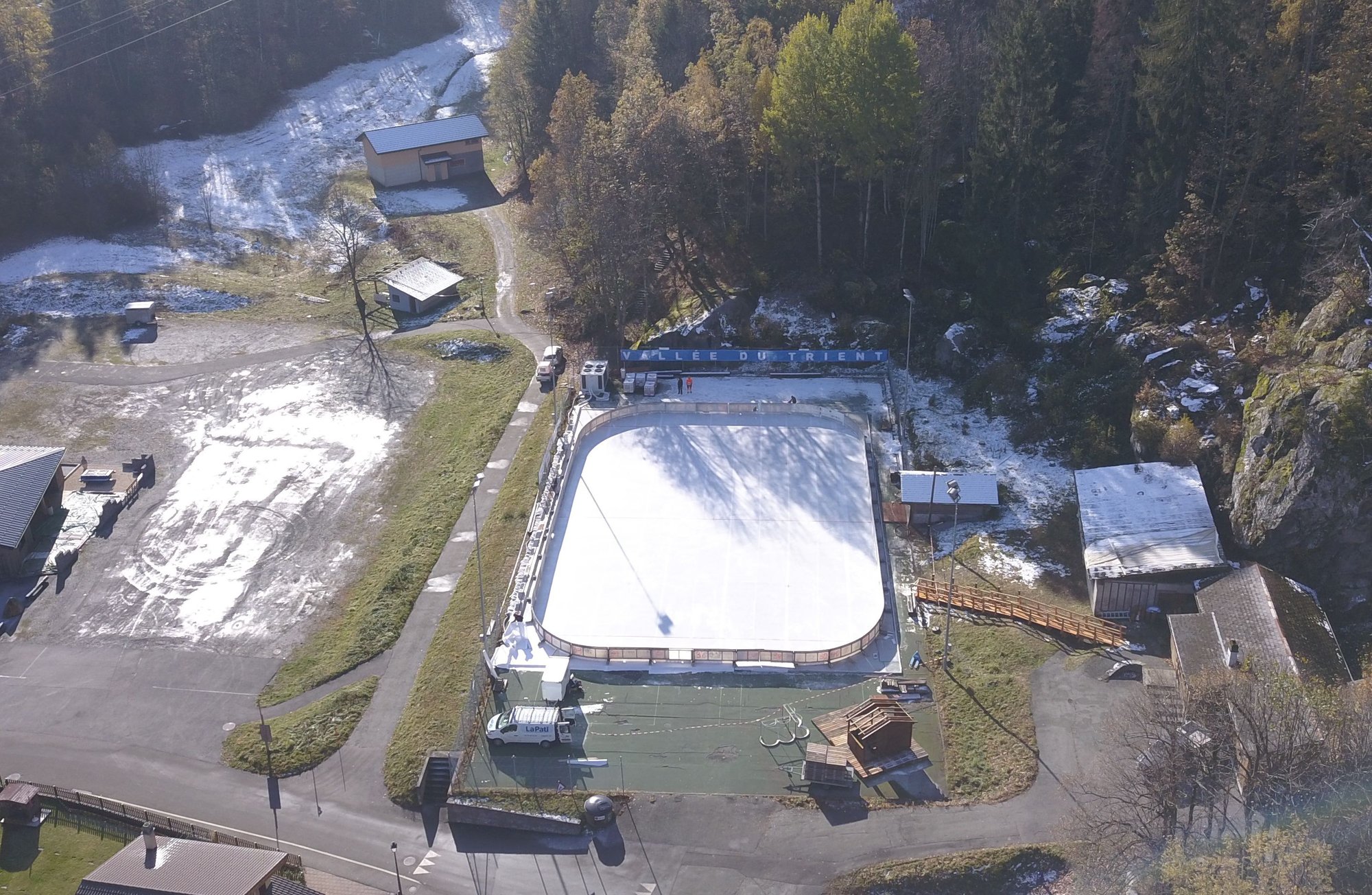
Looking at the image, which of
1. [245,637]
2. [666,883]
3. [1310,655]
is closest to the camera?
[666,883]

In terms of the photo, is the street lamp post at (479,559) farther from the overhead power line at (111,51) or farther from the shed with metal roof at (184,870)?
the overhead power line at (111,51)

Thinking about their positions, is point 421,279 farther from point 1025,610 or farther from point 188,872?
point 188,872

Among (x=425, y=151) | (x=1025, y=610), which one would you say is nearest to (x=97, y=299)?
(x=425, y=151)

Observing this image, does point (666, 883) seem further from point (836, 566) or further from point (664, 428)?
point (664, 428)

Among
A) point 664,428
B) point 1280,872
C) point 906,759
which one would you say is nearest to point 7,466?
Answer: point 664,428

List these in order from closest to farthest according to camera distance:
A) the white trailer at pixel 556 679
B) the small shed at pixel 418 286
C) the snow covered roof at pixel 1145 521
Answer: the white trailer at pixel 556 679
the snow covered roof at pixel 1145 521
the small shed at pixel 418 286

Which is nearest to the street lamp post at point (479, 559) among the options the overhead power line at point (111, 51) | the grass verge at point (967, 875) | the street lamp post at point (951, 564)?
the grass verge at point (967, 875)
